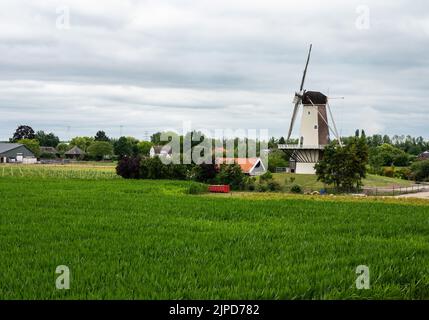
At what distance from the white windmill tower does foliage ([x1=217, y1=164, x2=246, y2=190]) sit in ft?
32.1

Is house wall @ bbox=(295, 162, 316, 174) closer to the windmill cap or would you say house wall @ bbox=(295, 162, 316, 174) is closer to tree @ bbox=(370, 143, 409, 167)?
the windmill cap

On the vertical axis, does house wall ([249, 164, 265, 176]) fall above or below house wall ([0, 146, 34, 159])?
below

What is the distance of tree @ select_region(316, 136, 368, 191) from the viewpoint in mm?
43156

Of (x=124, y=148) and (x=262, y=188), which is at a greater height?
(x=124, y=148)

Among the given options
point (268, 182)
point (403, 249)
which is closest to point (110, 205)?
point (403, 249)

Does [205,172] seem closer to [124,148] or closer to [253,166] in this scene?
[253,166]

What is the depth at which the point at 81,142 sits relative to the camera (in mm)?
123000

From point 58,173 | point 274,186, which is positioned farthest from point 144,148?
point 274,186

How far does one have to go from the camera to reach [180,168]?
154 ft

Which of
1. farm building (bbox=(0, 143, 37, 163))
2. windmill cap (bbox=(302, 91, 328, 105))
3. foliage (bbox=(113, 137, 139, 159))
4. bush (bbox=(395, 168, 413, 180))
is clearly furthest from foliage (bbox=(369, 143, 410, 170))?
farm building (bbox=(0, 143, 37, 163))

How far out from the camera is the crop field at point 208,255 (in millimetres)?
7039

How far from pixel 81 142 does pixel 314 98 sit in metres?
80.0

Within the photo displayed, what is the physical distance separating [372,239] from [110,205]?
1079cm
